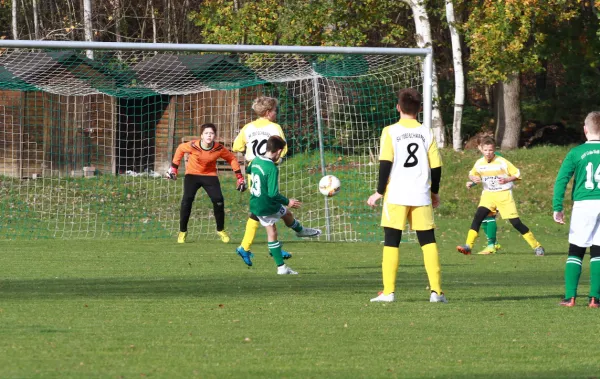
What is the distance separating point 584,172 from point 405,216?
149 cm

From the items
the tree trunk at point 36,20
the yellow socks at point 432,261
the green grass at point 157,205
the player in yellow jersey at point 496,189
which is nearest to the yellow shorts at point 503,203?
the player in yellow jersey at point 496,189

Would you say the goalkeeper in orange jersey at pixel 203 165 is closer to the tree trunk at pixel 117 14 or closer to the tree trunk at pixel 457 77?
the tree trunk at pixel 457 77

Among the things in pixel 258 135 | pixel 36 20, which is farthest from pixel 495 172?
pixel 36 20

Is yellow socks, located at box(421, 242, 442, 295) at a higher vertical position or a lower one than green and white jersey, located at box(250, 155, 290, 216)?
lower

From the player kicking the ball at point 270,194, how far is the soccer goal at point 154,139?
5.00 meters

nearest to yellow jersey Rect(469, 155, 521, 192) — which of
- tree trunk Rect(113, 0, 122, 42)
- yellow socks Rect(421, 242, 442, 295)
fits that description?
yellow socks Rect(421, 242, 442, 295)

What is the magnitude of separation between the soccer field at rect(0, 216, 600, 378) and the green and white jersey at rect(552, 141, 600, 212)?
94 cm

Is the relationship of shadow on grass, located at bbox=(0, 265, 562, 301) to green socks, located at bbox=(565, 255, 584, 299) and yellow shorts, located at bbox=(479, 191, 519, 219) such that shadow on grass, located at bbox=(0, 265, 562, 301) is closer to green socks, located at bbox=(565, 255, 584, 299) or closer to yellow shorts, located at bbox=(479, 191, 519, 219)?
green socks, located at bbox=(565, 255, 584, 299)

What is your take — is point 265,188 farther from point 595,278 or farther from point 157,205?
point 157,205

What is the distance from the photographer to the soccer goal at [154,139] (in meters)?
19.2

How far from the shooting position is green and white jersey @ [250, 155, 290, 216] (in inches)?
442

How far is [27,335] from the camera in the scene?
7215 millimetres

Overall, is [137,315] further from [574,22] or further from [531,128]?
[531,128]

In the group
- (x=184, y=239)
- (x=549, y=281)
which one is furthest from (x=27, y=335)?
(x=184, y=239)
